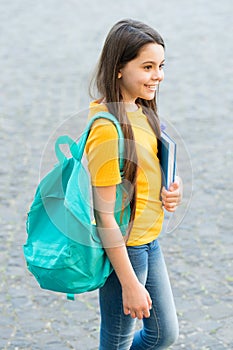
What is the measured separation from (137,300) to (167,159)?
0.51 meters

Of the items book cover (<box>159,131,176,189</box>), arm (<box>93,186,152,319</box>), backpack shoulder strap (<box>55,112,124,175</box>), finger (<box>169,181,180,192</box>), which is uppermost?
backpack shoulder strap (<box>55,112,124,175</box>)

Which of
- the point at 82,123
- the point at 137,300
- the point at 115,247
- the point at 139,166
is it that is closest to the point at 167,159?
the point at 139,166

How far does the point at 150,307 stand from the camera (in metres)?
2.98

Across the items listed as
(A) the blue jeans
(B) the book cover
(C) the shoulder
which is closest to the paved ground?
(A) the blue jeans

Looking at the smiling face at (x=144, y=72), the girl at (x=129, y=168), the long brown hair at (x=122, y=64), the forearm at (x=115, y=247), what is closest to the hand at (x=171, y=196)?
the girl at (x=129, y=168)

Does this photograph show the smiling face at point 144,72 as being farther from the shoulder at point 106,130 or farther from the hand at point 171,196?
the hand at point 171,196

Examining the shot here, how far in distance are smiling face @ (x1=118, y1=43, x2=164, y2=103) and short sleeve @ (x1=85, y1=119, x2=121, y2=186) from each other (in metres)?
→ 0.21

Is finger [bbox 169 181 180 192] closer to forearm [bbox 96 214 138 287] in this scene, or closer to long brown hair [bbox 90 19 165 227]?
long brown hair [bbox 90 19 165 227]

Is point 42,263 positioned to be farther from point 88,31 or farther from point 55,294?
point 88,31

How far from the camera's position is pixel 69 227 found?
2.87 meters

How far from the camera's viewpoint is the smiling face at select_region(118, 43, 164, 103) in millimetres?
2908

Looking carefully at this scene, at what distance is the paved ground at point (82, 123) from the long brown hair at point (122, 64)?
1.13ft

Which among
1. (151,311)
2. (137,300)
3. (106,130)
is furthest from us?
(151,311)

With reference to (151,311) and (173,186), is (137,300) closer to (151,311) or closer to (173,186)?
(151,311)
